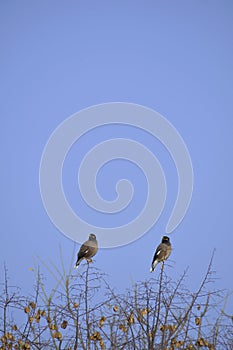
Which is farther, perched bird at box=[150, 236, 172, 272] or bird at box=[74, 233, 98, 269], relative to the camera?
bird at box=[74, 233, 98, 269]

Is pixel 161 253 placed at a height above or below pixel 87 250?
below

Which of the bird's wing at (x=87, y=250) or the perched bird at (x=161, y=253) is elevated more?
the bird's wing at (x=87, y=250)

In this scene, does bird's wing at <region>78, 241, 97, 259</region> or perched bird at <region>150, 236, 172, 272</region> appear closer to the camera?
perched bird at <region>150, 236, 172, 272</region>

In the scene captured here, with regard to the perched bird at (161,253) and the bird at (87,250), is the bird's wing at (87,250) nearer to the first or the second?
the bird at (87,250)

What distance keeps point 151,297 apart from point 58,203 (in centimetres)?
654

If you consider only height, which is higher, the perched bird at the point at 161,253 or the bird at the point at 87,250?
the bird at the point at 87,250

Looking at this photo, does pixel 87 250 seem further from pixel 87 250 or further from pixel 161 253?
pixel 161 253

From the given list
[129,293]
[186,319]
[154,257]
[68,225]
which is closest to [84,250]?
[68,225]

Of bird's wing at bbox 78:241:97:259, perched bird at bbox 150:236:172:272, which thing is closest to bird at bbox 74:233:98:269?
bird's wing at bbox 78:241:97:259

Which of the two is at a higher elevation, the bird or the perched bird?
the bird

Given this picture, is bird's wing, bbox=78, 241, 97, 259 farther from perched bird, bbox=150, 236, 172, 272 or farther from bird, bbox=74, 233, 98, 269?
perched bird, bbox=150, 236, 172, 272

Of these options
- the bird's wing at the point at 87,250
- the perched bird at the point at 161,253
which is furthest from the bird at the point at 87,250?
the perched bird at the point at 161,253

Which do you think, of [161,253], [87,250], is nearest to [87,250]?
[87,250]

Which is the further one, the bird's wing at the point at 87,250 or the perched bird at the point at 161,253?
the bird's wing at the point at 87,250
